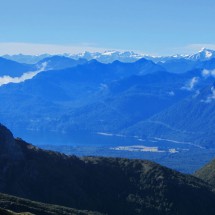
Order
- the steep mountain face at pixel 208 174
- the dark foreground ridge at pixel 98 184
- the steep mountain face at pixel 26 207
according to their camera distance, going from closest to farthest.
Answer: the steep mountain face at pixel 26 207
the dark foreground ridge at pixel 98 184
the steep mountain face at pixel 208 174

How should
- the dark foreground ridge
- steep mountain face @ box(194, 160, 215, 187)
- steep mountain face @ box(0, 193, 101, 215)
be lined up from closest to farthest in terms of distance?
steep mountain face @ box(0, 193, 101, 215) < the dark foreground ridge < steep mountain face @ box(194, 160, 215, 187)

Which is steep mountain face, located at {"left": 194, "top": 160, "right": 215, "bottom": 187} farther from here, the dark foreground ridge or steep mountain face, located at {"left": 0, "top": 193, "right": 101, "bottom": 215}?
steep mountain face, located at {"left": 0, "top": 193, "right": 101, "bottom": 215}

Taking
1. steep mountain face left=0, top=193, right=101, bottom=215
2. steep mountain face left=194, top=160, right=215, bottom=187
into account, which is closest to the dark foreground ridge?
steep mountain face left=0, top=193, right=101, bottom=215

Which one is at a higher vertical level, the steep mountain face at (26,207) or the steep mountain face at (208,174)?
the steep mountain face at (208,174)

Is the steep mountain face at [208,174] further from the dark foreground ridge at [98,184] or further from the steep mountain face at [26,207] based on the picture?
the steep mountain face at [26,207]

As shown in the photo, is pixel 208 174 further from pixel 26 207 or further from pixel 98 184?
pixel 26 207

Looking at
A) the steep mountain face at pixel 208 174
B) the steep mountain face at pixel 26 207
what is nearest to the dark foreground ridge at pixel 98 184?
the steep mountain face at pixel 26 207

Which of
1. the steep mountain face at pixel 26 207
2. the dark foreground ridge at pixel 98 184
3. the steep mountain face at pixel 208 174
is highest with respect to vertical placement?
the steep mountain face at pixel 208 174

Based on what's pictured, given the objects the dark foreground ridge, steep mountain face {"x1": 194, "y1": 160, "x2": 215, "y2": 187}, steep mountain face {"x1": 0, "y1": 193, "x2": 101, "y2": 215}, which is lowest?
steep mountain face {"x1": 0, "y1": 193, "x2": 101, "y2": 215}

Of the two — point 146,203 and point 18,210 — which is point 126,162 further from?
point 18,210
